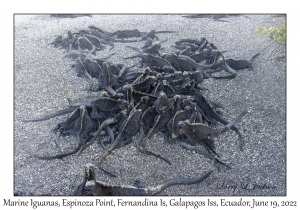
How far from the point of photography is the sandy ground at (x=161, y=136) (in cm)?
587

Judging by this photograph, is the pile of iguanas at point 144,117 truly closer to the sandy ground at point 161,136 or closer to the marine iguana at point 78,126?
the marine iguana at point 78,126

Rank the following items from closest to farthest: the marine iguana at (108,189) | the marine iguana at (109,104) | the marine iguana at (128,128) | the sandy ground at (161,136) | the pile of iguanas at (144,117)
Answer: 1. the marine iguana at (108,189)
2. the sandy ground at (161,136)
3. the pile of iguanas at (144,117)
4. the marine iguana at (128,128)
5. the marine iguana at (109,104)

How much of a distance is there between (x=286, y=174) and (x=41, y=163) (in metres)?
4.51

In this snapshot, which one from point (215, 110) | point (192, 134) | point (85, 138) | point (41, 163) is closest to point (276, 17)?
point (215, 110)

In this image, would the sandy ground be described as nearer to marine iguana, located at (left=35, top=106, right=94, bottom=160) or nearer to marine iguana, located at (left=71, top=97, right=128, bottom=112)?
marine iguana, located at (left=35, top=106, right=94, bottom=160)

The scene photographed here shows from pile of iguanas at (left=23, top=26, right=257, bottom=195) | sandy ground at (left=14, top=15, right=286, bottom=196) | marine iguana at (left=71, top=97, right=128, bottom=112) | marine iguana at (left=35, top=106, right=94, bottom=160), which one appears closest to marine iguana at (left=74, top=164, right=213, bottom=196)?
pile of iguanas at (left=23, top=26, right=257, bottom=195)

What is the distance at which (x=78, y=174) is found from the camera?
6.04 meters

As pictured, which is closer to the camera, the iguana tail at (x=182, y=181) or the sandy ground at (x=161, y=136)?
the iguana tail at (x=182, y=181)

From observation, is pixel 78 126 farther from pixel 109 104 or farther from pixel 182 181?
pixel 182 181

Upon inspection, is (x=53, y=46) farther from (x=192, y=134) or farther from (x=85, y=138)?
(x=192, y=134)

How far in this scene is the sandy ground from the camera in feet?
19.2

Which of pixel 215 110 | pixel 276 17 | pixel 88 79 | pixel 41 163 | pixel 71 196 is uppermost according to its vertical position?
pixel 276 17

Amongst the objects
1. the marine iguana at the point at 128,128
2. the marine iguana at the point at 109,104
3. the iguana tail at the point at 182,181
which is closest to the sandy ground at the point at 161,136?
the iguana tail at the point at 182,181

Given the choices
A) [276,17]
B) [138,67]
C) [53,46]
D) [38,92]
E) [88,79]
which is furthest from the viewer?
[276,17]
